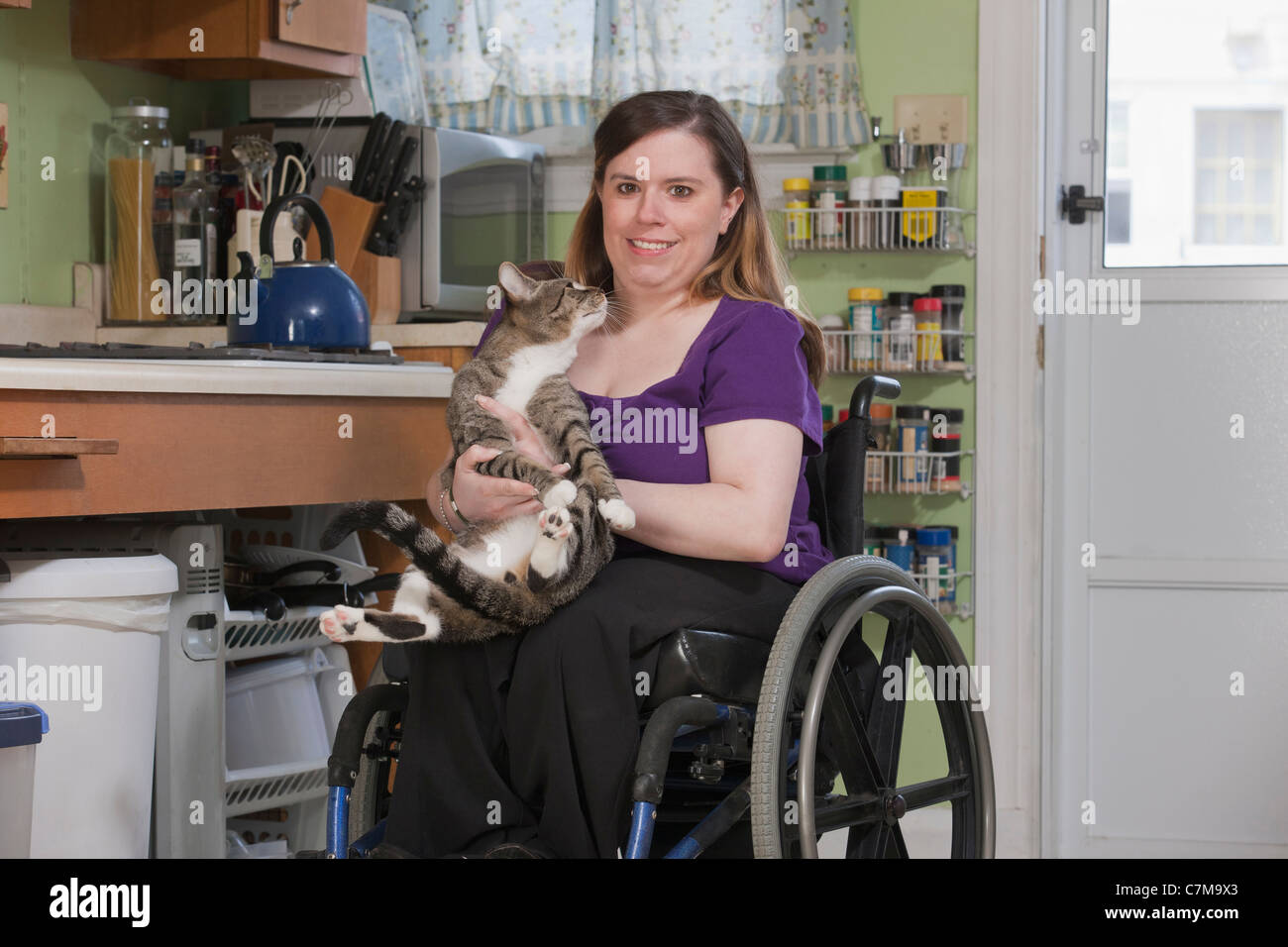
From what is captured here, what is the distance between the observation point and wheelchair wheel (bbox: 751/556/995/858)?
4.30 ft

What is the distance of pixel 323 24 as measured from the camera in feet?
8.95

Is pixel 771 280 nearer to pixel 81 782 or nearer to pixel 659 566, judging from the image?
pixel 659 566

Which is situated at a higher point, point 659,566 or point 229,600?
point 659,566

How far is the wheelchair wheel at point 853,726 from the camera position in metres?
1.31

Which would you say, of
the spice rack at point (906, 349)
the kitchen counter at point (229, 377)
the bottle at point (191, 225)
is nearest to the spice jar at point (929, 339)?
the spice rack at point (906, 349)

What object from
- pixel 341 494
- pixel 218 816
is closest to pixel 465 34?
pixel 341 494

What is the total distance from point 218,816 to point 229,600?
0.40 m

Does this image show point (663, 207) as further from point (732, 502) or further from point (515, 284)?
point (732, 502)

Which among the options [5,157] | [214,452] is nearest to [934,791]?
[214,452]

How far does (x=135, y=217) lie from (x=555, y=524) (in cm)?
173

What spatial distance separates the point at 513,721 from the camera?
4.43 ft

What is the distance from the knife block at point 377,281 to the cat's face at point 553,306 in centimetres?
107

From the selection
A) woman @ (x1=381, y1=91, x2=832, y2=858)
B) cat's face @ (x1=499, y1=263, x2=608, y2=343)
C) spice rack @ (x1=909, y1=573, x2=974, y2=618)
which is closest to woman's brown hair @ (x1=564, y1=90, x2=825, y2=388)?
woman @ (x1=381, y1=91, x2=832, y2=858)

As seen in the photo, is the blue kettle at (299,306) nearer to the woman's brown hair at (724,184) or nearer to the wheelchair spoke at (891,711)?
the woman's brown hair at (724,184)
